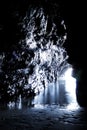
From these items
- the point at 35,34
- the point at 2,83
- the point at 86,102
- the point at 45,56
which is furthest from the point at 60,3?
the point at 86,102

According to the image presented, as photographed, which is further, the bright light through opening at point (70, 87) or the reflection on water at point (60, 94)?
the reflection on water at point (60, 94)

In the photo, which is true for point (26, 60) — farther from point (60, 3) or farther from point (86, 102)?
point (86, 102)

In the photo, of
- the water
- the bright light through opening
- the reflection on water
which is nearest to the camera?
the bright light through opening

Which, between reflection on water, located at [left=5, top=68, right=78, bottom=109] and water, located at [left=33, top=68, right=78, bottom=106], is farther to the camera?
water, located at [left=33, top=68, right=78, bottom=106]

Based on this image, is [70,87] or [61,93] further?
[61,93]

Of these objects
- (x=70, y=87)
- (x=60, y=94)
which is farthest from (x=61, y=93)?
(x=70, y=87)

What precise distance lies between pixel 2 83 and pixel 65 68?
1.91 meters

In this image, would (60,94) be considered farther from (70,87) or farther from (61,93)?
(70,87)

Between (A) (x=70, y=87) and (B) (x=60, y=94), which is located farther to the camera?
(B) (x=60, y=94)

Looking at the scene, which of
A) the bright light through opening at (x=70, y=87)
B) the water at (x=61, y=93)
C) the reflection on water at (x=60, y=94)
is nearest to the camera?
the bright light through opening at (x=70, y=87)

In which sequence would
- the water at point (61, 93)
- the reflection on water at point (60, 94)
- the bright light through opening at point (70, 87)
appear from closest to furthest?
the bright light through opening at point (70, 87) → the reflection on water at point (60, 94) → the water at point (61, 93)

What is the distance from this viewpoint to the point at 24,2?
404cm

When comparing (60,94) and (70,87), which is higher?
(70,87)

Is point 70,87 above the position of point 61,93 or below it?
above
